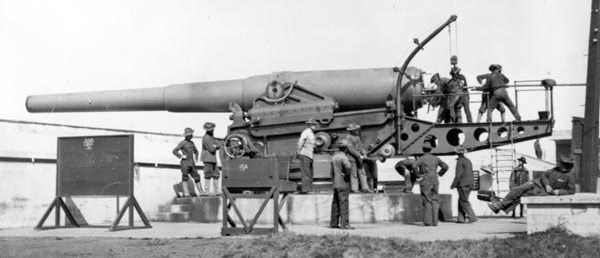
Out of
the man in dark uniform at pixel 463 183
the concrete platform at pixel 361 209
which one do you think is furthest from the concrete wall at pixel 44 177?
the man in dark uniform at pixel 463 183

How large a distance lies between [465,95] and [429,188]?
9.95 feet

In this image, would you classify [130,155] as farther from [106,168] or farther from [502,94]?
[502,94]

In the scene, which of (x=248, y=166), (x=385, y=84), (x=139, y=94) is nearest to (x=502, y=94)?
(x=385, y=84)

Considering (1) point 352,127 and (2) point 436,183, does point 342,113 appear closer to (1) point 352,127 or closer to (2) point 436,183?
(1) point 352,127

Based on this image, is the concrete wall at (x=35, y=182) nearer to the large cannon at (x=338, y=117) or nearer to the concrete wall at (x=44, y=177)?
the concrete wall at (x=44, y=177)

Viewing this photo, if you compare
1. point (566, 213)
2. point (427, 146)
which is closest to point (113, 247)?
point (566, 213)

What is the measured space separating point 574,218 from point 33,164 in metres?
9.55

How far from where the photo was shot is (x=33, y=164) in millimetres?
14516

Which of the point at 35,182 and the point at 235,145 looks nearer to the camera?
the point at 35,182

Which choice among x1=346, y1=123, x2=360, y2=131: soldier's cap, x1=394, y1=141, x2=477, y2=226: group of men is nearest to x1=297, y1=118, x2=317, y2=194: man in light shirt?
x1=346, y1=123, x2=360, y2=131: soldier's cap

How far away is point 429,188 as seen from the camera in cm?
1334

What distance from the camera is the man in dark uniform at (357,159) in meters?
14.6

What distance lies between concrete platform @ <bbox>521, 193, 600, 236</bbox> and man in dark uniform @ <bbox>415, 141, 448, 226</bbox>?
12.2 ft

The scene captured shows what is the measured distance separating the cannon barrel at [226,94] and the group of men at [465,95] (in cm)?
55
